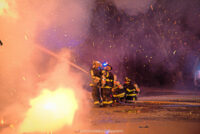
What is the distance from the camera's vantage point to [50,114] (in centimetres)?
551

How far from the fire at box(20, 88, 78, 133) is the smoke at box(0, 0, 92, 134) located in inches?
28.8

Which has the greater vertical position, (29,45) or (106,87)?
(29,45)

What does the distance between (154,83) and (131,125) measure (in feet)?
57.0

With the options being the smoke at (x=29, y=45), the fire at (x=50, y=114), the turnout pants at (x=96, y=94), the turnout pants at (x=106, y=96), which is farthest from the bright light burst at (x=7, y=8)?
the turnout pants at (x=106, y=96)

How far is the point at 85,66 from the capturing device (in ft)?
64.4

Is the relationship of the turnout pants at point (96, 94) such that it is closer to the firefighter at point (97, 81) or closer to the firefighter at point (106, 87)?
the firefighter at point (97, 81)

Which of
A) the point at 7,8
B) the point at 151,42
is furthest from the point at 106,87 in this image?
the point at 151,42

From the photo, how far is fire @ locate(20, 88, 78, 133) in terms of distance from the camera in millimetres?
4441

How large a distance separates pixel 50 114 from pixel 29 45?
6006 mm

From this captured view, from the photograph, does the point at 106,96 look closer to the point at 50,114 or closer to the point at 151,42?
the point at 50,114

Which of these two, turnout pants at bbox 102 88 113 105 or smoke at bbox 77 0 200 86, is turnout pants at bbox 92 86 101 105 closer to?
turnout pants at bbox 102 88 113 105

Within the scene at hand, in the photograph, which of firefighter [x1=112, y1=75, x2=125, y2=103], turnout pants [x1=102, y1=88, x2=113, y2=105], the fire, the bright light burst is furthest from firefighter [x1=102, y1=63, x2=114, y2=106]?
the bright light burst

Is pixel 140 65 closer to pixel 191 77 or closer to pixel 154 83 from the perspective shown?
pixel 154 83

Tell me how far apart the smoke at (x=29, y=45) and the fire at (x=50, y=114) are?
732 millimetres
